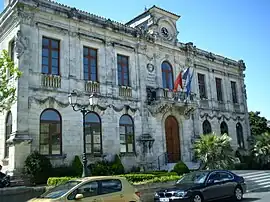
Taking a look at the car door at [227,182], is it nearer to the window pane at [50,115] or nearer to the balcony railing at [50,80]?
the window pane at [50,115]

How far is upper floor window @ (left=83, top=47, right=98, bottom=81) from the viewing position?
20156 mm

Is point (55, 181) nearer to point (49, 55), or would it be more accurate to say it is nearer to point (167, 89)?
point (49, 55)

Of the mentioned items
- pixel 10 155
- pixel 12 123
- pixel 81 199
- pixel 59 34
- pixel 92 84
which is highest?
pixel 59 34

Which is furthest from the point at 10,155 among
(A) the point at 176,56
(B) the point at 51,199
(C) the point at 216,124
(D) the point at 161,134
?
(C) the point at 216,124

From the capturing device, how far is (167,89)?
22969mm

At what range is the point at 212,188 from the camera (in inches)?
→ 480

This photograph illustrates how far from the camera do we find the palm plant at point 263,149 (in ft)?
87.7

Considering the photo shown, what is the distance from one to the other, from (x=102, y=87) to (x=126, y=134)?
363cm

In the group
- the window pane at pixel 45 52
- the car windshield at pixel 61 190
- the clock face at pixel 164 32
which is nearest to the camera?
the car windshield at pixel 61 190

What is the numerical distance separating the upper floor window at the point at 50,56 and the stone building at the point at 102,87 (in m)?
0.06

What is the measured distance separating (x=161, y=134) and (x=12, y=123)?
1067cm

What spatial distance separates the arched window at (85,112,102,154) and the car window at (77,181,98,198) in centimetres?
994

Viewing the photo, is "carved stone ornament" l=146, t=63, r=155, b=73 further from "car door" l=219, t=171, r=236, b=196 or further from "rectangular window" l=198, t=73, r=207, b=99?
"car door" l=219, t=171, r=236, b=196

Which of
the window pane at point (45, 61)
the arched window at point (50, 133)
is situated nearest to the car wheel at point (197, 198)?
the arched window at point (50, 133)
